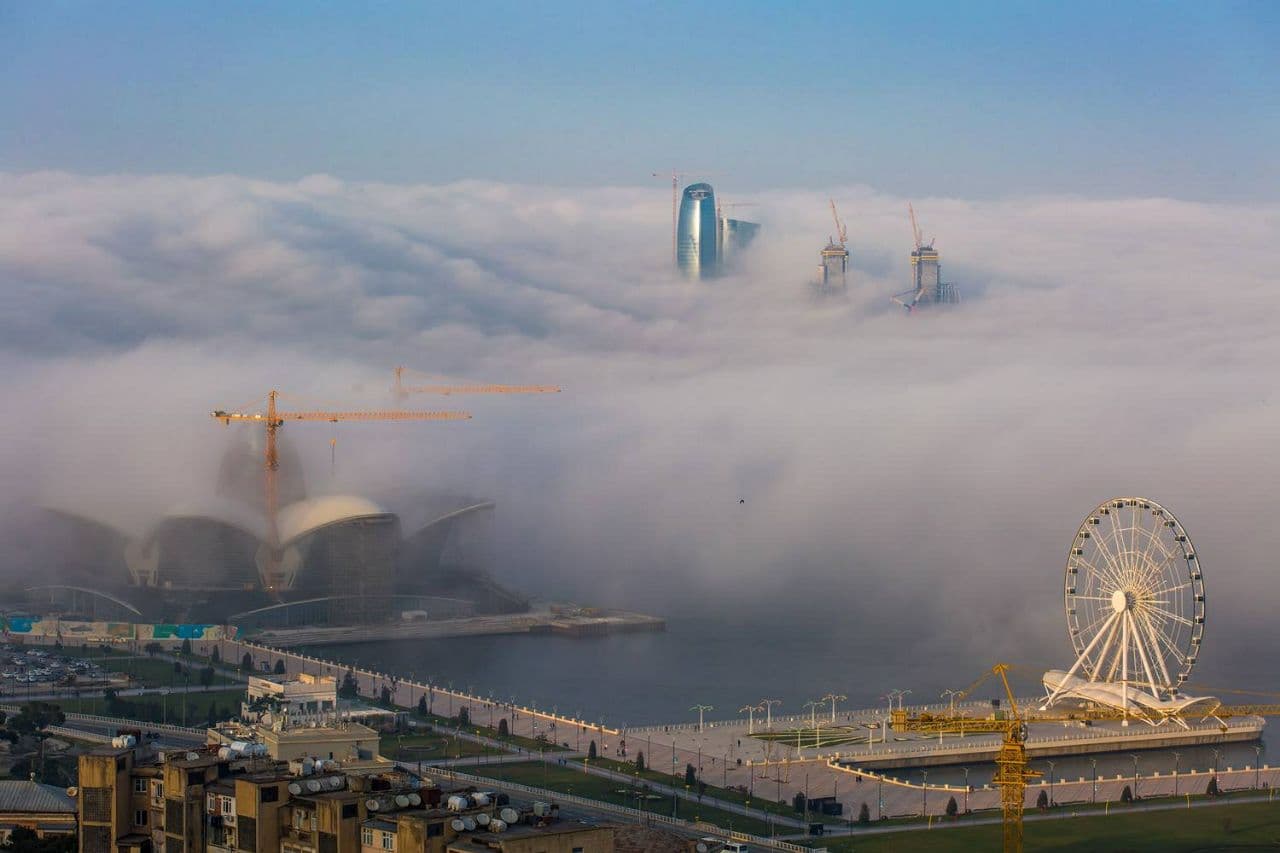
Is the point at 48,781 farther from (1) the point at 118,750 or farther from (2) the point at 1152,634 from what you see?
(2) the point at 1152,634

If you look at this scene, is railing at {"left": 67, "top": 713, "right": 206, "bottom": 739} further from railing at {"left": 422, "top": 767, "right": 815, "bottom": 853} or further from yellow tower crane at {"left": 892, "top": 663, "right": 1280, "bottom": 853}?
yellow tower crane at {"left": 892, "top": 663, "right": 1280, "bottom": 853}

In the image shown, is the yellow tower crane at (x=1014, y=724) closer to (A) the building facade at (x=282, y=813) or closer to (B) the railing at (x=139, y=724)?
(A) the building facade at (x=282, y=813)

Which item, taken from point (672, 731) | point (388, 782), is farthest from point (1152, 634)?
point (388, 782)

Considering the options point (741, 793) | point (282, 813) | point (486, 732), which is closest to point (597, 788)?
point (741, 793)

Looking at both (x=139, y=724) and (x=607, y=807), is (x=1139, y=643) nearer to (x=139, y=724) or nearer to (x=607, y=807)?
(x=607, y=807)

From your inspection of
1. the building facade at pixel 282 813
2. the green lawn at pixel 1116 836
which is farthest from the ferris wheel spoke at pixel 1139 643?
the building facade at pixel 282 813

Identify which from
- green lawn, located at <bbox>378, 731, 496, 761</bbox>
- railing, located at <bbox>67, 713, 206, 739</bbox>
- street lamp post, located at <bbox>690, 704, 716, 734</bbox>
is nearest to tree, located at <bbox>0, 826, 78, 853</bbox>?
green lawn, located at <bbox>378, 731, 496, 761</bbox>

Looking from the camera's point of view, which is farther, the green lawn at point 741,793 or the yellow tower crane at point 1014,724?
the green lawn at point 741,793
